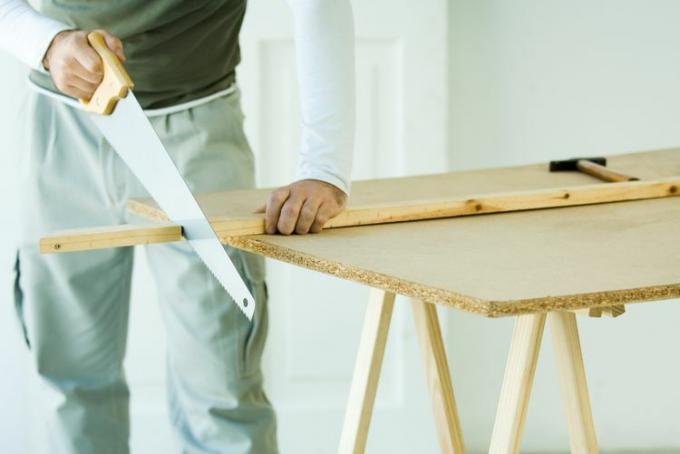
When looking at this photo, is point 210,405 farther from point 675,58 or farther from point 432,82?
point 675,58

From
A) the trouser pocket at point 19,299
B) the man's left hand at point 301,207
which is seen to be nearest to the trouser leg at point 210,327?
the trouser pocket at point 19,299

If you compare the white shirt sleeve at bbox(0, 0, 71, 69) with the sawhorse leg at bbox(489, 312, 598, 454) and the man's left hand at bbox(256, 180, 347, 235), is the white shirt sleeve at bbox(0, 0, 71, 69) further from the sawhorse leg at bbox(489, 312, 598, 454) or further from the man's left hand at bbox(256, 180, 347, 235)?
the sawhorse leg at bbox(489, 312, 598, 454)

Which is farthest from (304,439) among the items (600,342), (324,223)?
(324,223)

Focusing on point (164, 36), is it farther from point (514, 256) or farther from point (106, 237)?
point (514, 256)

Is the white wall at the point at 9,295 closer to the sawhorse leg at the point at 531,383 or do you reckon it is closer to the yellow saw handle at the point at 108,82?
the yellow saw handle at the point at 108,82

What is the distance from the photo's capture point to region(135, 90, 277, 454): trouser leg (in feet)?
5.63

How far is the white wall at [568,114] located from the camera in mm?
2717

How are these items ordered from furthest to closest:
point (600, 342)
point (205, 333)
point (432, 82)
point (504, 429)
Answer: point (600, 342) < point (432, 82) < point (205, 333) < point (504, 429)

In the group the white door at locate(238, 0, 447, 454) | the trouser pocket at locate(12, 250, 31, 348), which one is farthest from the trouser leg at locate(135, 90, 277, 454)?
the white door at locate(238, 0, 447, 454)

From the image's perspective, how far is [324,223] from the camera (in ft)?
4.62

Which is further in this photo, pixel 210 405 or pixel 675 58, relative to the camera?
pixel 675 58

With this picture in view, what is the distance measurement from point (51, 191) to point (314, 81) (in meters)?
0.51

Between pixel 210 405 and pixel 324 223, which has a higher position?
pixel 324 223

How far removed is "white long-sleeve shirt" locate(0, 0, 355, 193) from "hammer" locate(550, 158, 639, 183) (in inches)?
18.2
